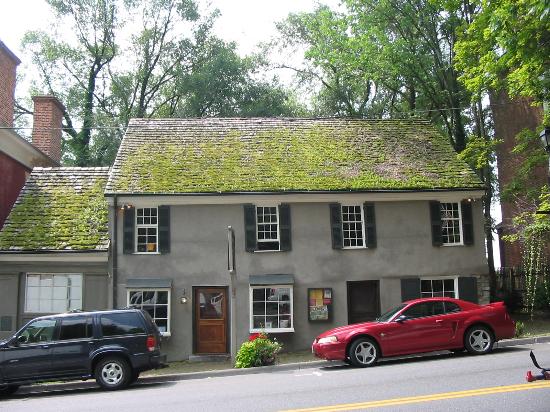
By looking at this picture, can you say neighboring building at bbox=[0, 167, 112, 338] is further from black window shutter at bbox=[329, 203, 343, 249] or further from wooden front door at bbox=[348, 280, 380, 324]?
wooden front door at bbox=[348, 280, 380, 324]

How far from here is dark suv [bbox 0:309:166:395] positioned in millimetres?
11852

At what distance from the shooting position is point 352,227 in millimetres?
18188

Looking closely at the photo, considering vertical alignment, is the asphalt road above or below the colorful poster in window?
below

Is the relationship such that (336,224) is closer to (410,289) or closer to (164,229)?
(410,289)

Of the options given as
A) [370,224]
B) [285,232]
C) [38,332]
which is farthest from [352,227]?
[38,332]

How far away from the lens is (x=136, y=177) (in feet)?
59.1

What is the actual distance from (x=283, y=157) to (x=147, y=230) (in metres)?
5.26

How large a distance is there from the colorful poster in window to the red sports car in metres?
4.53

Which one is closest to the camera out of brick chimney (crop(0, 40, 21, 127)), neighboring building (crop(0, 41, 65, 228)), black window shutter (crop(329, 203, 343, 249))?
black window shutter (crop(329, 203, 343, 249))

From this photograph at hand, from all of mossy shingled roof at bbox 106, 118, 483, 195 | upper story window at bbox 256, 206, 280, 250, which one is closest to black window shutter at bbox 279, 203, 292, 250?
upper story window at bbox 256, 206, 280, 250

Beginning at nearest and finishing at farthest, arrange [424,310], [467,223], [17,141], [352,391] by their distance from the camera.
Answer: [352,391] → [424,310] → [467,223] → [17,141]

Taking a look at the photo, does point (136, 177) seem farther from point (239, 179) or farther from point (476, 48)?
point (476, 48)

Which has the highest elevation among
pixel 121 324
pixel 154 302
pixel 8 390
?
pixel 154 302

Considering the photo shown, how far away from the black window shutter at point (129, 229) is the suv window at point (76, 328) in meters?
5.03
